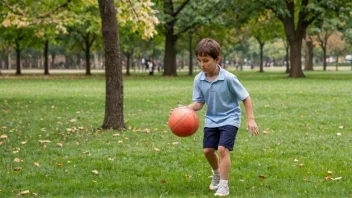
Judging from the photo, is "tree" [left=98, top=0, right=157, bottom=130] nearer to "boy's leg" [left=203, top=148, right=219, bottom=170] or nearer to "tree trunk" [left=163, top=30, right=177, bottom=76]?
"boy's leg" [left=203, top=148, right=219, bottom=170]

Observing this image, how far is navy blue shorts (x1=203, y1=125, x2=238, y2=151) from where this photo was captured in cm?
590

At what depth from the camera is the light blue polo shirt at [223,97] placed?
234 inches

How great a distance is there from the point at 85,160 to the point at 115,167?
2.41ft

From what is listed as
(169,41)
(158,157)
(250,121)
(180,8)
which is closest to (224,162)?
(250,121)

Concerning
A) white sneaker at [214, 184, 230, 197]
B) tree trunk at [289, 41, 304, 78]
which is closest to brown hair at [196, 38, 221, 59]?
white sneaker at [214, 184, 230, 197]

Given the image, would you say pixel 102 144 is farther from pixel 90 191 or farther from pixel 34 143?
pixel 90 191

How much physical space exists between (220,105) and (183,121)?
469 mm

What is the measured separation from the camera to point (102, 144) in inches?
378

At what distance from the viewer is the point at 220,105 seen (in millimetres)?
6008

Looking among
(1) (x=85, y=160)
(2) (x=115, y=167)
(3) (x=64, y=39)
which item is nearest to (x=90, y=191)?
(2) (x=115, y=167)

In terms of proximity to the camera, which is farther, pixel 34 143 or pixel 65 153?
pixel 34 143

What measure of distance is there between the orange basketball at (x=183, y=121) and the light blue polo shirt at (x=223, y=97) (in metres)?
0.17

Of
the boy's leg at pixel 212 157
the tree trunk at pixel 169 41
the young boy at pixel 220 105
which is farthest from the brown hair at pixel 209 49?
the tree trunk at pixel 169 41

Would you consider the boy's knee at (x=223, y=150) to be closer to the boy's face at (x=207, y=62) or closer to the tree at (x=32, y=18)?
the boy's face at (x=207, y=62)
